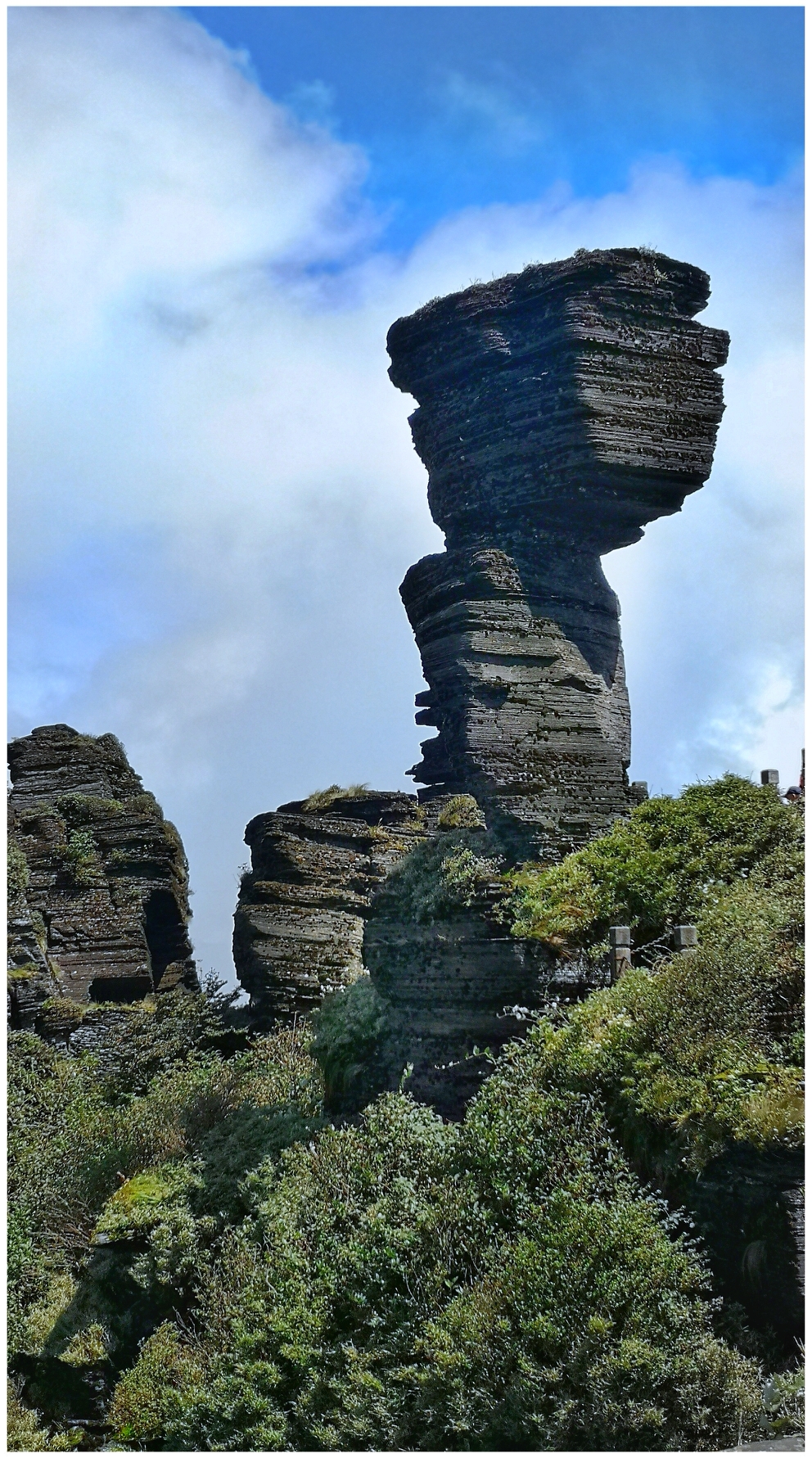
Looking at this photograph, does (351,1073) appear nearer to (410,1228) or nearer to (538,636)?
(410,1228)

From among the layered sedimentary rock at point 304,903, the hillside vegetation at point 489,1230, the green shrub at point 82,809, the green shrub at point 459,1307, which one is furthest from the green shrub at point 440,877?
the green shrub at point 82,809

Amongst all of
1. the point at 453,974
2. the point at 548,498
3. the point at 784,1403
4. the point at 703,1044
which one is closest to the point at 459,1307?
the point at 784,1403

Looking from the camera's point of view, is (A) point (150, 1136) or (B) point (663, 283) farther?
(A) point (150, 1136)

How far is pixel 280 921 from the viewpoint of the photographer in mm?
20703

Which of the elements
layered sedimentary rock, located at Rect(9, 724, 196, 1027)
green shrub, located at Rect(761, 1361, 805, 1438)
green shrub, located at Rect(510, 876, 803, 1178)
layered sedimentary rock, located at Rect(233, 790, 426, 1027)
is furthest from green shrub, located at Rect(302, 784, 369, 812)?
green shrub, located at Rect(761, 1361, 805, 1438)

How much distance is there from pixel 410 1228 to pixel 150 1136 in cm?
674

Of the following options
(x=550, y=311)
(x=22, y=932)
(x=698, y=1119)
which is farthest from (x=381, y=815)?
(x=698, y=1119)

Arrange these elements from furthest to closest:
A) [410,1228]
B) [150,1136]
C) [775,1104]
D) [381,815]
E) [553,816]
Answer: [381,815] < [150,1136] < [553,816] < [410,1228] < [775,1104]

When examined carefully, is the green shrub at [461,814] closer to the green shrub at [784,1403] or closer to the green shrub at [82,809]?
the green shrub at [784,1403]

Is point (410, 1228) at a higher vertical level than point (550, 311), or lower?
lower

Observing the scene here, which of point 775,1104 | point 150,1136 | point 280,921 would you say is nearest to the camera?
point 775,1104

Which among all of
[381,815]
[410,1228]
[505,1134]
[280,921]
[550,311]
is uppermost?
[550,311]

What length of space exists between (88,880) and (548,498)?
41.3 feet

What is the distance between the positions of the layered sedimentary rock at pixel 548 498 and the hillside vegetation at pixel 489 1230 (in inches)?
42.0
